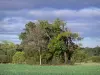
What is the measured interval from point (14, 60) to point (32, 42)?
21.2ft

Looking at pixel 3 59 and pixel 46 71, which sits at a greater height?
pixel 3 59

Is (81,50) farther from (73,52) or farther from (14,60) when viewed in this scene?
(14,60)

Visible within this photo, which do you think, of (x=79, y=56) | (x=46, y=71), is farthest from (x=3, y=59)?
(x=46, y=71)

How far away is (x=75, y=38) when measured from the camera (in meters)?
57.8

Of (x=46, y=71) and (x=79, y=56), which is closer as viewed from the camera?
(x=46, y=71)

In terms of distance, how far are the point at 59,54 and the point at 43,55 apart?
3056mm

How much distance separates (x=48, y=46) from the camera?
56.7m

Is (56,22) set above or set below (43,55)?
above

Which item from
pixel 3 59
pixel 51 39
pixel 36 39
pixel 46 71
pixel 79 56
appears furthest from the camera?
pixel 3 59

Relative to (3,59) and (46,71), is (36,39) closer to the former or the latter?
(3,59)

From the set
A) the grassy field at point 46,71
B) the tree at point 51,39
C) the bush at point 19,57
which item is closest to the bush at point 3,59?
the bush at point 19,57

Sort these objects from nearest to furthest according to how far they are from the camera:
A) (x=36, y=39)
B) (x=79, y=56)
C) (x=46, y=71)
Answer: (x=46, y=71) → (x=36, y=39) → (x=79, y=56)

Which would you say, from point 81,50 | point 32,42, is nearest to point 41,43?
point 32,42

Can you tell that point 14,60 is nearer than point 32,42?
No
